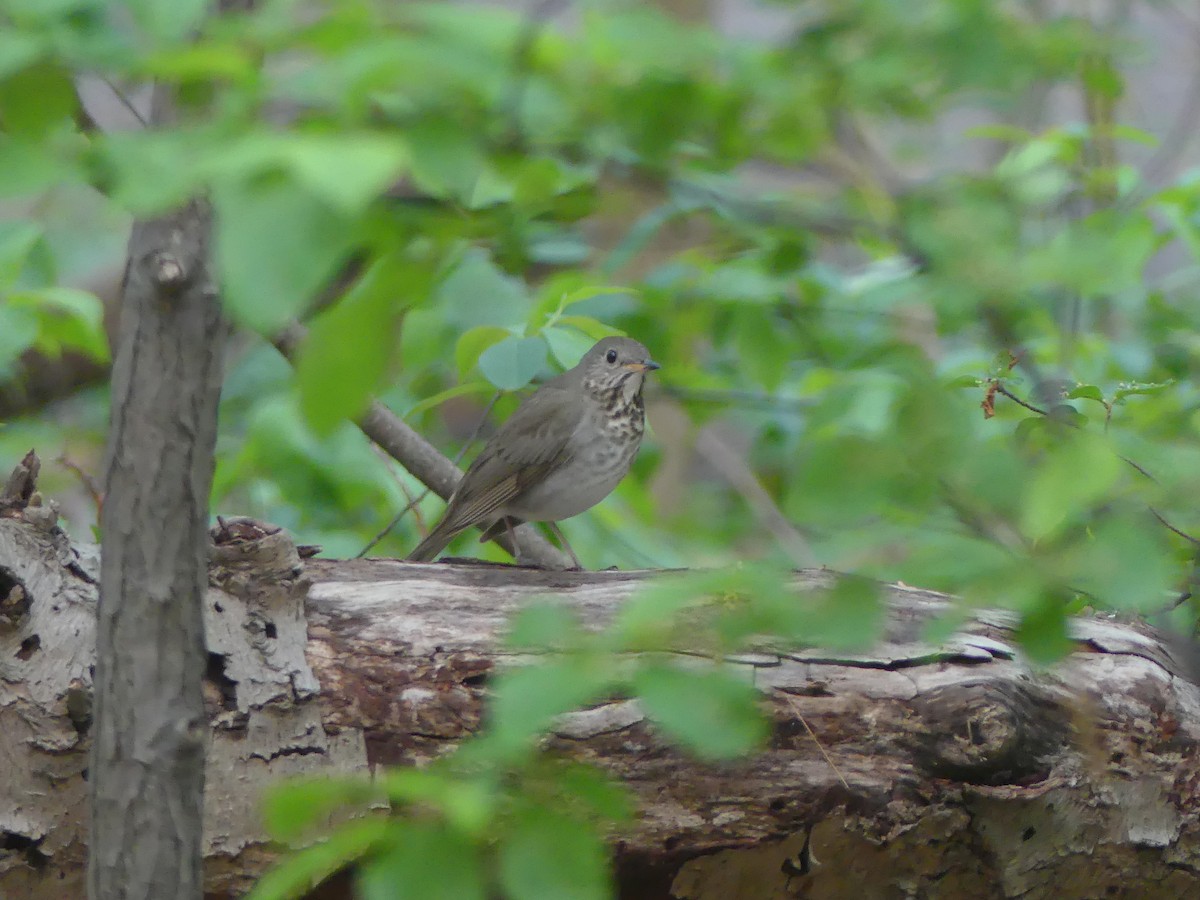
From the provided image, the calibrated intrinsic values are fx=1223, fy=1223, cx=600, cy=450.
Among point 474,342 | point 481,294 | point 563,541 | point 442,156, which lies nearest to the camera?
point 442,156

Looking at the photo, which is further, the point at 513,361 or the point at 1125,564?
the point at 513,361

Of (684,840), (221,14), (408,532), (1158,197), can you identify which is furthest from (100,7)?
(408,532)

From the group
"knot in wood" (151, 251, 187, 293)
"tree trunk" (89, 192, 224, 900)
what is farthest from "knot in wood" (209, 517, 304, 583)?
"knot in wood" (151, 251, 187, 293)

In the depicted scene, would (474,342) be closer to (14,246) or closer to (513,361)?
(513,361)

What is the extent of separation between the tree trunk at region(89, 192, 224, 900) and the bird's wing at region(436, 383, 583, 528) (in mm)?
2268

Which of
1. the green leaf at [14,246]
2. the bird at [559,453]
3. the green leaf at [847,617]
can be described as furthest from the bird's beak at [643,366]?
the green leaf at [847,617]

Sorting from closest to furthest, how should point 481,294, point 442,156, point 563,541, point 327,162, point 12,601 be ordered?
point 327,162
point 442,156
point 12,601
point 481,294
point 563,541

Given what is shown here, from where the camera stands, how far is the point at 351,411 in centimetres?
82

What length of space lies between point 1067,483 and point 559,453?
9.87ft

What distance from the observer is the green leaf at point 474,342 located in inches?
117

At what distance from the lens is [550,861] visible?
0.91 m

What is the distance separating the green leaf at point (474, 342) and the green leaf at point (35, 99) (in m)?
1.99

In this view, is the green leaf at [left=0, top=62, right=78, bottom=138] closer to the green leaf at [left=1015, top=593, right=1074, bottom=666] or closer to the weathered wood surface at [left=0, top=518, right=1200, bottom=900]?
the green leaf at [left=1015, top=593, right=1074, bottom=666]

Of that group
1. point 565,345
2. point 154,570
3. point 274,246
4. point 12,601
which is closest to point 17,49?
point 274,246
